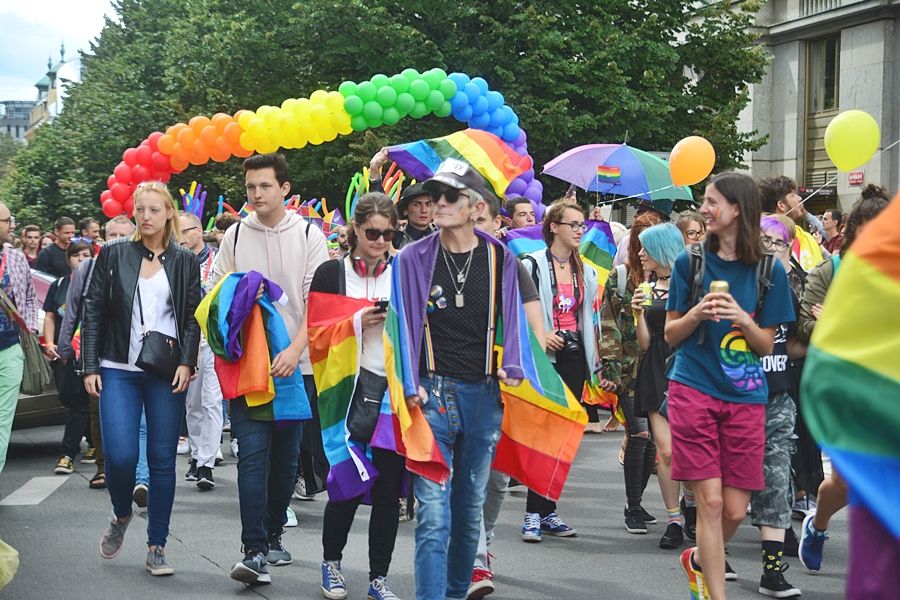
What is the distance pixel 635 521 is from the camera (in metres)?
8.12

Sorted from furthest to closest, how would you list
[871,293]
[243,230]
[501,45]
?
[501,45]
[243,230]
[871,293]

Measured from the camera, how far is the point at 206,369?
10.5 m

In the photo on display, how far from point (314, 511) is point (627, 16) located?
70.1ft

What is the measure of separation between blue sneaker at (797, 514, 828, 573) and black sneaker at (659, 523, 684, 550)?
0.89 m

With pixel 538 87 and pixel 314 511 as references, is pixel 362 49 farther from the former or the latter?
pixel 314 511

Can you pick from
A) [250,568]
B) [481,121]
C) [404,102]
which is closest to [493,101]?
[481,121]

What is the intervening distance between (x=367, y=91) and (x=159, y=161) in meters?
3.66

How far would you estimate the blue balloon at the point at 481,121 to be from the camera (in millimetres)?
19312

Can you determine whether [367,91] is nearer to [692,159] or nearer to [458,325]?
[692,159]

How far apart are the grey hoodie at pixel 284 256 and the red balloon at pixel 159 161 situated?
42.5 ft

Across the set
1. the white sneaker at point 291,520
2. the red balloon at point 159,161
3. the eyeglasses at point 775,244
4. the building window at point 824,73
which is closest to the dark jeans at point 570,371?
the eyeglasses at point 775,244

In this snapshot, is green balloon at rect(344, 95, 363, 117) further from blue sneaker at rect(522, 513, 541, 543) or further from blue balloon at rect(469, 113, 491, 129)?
blue sneaker at rect(522, 513, 541, 543)

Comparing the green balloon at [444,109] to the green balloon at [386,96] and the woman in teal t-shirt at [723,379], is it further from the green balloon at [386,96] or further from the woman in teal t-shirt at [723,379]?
the woman in teal t-shirt at [723,379]

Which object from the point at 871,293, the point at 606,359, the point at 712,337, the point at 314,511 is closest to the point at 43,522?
the point at 314,511
